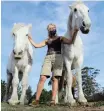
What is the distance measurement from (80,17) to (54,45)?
1040 millimetres

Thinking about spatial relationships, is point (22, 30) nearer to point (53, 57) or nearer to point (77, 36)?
point (53, 57)

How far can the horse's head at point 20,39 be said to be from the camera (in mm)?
8655

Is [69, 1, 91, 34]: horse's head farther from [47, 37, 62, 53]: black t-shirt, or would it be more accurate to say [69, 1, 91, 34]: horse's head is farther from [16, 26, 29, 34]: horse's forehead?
[16, 26, 29, 34]: horse's forehead

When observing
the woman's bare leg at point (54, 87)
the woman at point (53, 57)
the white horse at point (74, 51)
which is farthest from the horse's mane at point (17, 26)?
the woman's bare leg at point (54, 87)

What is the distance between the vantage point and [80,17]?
753 centimetres

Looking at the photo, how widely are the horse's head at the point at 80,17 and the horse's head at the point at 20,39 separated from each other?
5.08 feet

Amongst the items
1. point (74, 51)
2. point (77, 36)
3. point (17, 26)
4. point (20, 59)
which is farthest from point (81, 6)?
point (20, 59)

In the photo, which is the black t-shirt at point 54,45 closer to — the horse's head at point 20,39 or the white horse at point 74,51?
the white horse at point 74,51

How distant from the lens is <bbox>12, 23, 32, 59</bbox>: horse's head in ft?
28.4

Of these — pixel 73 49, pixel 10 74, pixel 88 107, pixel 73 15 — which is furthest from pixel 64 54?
pixel 10 74

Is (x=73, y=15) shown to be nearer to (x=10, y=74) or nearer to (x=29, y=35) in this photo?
(x=29, y=35)

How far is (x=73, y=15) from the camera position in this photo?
7.95m

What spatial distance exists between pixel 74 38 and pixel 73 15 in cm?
57

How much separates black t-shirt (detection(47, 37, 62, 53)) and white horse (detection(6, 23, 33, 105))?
3.17 feet
